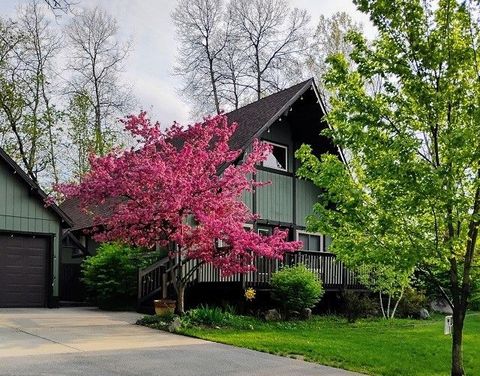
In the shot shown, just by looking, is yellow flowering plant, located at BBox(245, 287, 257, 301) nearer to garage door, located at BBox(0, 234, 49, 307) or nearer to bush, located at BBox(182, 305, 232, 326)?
bush, located at BBox(182, 305, 232, 326)

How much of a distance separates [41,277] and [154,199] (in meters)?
6.37

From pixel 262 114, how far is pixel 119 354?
35.4 feet

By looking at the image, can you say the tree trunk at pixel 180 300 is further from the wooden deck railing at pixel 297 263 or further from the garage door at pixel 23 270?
the garage door at pixel 23 270

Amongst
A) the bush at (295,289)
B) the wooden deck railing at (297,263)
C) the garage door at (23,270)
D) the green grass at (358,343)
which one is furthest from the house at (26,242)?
the bush at (295,289)

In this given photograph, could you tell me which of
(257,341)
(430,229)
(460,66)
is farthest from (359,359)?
(460,66)

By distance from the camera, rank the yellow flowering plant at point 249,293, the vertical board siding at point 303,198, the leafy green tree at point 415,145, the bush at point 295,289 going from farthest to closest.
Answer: the vertical board siding at point 303,198
the bush at point 295,289
the yellow flowering plant at point 249,293
the leafy green tree at point 415,145

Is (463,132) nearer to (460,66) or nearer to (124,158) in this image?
(460,66)

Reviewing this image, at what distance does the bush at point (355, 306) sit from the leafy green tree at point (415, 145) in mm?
7172

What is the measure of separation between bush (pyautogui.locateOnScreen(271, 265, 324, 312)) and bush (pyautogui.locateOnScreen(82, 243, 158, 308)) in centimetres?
382

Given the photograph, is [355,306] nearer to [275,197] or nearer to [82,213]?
[275,197]

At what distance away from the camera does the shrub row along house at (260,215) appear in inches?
621

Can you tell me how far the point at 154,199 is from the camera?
12617 millimetres

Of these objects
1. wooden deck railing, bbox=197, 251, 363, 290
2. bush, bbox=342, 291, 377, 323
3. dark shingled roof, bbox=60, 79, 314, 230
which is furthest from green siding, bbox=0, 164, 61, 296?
bush, bbox=342, 291, 377, 323

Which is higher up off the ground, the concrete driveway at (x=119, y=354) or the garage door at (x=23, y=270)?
the garage door at (x=23, y=270)
